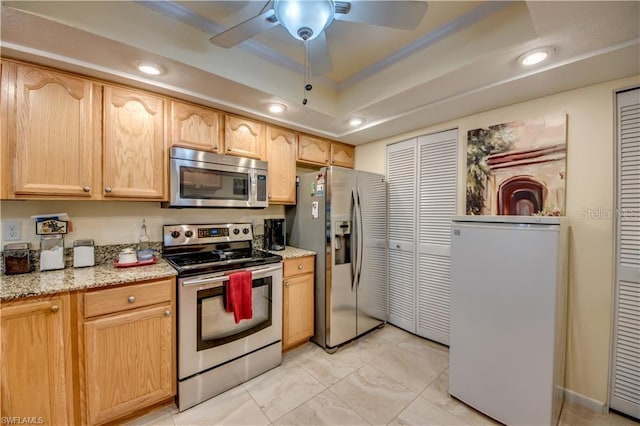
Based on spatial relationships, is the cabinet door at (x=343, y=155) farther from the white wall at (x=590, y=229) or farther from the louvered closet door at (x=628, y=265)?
the louvered closet door at (x=628, y=265)

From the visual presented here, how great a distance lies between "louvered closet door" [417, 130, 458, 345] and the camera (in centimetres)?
247

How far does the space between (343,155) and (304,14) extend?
215cm

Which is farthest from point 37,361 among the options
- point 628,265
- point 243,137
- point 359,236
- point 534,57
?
point 628,265

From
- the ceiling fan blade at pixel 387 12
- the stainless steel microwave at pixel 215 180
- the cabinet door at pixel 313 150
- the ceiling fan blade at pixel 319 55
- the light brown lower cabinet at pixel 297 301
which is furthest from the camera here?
the cabinet door at pixel 313 150

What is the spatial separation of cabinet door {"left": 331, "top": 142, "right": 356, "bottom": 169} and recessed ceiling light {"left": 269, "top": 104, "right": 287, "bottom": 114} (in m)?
0.96

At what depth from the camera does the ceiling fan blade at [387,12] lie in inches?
43.7

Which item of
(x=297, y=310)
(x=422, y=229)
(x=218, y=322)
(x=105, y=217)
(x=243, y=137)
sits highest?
(x=243, y=137)

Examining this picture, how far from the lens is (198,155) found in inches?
79.7

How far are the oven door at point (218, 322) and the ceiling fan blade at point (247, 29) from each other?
1.47 metres

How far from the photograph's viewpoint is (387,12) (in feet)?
3.84

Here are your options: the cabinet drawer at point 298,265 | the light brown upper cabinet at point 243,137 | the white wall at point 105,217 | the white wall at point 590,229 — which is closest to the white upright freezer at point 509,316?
the white wall at point 590,229

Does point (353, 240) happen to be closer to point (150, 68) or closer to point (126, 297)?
point (126, 297)

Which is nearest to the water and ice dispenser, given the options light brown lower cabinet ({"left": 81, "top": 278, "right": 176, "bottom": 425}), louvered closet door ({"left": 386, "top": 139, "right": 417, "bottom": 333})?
louvered closet door ({"left": 386, "top": 139, "right": 417, "bottom": 333})

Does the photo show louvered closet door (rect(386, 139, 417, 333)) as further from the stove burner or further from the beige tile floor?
the stove burner
